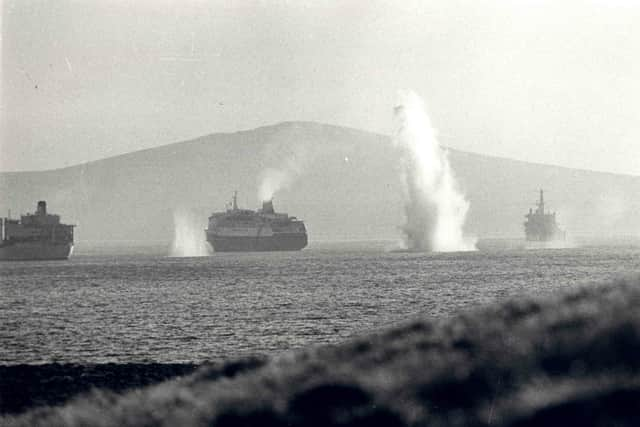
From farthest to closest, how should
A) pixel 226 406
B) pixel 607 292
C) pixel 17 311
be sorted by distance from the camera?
1. pixel 17 311
2. pixel 607 292
3. pixel 226 406

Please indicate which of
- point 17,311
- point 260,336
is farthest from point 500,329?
point 17,311

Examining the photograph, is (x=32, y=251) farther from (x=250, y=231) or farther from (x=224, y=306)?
(x=224, y=306)

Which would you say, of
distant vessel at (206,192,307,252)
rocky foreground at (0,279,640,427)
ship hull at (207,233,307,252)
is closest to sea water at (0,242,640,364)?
rocky foreground at (0,279,640,427)

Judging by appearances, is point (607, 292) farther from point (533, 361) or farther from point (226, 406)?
point (226, 406)

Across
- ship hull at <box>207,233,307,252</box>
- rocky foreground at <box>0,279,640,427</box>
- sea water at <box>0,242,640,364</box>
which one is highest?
ship hull at <box>207,233,307,252</box>

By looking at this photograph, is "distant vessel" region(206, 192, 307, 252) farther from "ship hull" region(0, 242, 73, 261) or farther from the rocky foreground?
the rocky foreground
